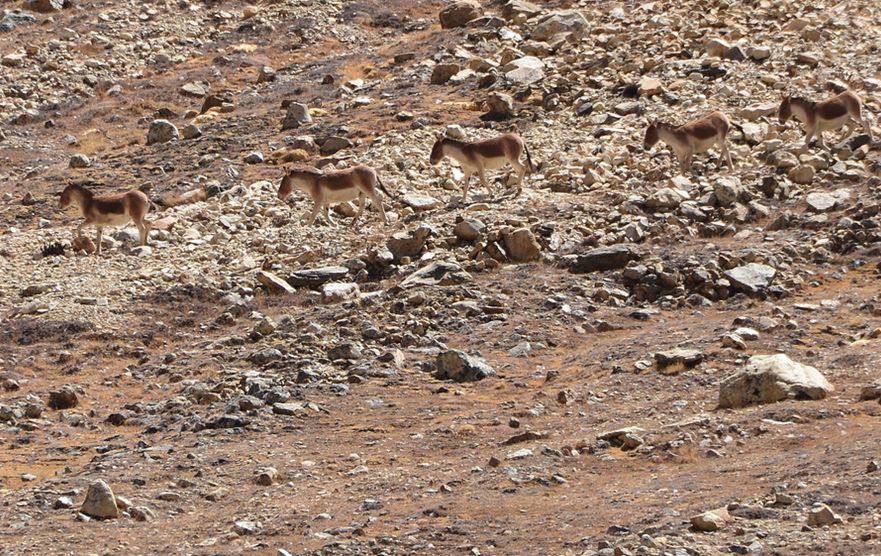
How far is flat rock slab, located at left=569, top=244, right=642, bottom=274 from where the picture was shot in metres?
21.0

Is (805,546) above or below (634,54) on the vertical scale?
below

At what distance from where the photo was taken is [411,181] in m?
25.9

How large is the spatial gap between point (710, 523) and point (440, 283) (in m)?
10.1

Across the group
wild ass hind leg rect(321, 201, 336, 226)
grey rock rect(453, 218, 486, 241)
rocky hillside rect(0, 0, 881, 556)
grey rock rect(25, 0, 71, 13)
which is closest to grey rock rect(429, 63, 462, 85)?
rocky hillside rect(0, 0, 881, 556)

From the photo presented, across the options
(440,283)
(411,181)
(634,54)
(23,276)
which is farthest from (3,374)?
(634,54)

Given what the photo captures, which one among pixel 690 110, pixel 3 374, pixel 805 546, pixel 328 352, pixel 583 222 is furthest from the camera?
pixel 690 110

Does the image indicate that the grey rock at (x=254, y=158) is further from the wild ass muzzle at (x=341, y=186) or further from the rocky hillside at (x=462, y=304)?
Answer: the wild ass muzzle at (x=341, y=186)

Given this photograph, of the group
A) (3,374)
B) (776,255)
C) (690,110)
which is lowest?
(3,374)

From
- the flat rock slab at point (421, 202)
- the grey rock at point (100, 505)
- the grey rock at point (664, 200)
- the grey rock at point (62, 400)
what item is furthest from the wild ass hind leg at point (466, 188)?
the grey rock at point (100, 505)

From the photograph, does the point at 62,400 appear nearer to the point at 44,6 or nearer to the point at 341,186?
the point at 341,186

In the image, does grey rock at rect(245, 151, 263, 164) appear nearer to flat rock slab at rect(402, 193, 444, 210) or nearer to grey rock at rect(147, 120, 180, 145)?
grey rock at rect(147, 120, 180, 145)

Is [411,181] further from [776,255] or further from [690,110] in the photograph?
[776,255]

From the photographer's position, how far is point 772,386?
14930mm

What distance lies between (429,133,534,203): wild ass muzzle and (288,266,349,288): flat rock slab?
3163mm
